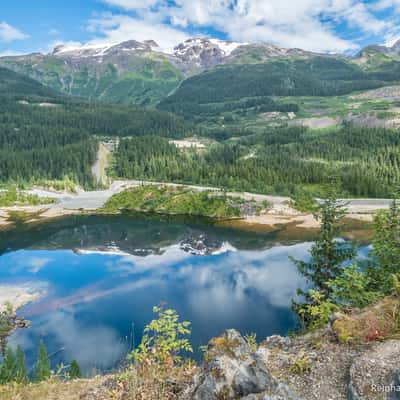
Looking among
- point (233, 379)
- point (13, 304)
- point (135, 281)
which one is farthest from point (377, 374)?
point (13, 304)

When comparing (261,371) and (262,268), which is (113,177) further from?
(261,371)

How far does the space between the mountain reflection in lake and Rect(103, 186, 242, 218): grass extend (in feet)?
46.9

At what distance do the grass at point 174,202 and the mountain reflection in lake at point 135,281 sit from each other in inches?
563

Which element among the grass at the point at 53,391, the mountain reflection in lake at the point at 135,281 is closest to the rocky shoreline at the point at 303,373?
the grass at the point at 53,391

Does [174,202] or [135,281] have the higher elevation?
[174,202]

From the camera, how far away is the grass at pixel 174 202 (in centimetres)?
10812

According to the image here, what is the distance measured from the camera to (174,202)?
116m

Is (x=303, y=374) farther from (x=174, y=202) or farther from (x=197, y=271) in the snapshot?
(x=174, y=202)

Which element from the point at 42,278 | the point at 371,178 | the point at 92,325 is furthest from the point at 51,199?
the point at 371,178

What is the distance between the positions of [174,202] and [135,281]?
59.9 metres

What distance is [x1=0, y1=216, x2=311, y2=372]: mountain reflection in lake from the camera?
41562 millimetres

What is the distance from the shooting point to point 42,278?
203 ft

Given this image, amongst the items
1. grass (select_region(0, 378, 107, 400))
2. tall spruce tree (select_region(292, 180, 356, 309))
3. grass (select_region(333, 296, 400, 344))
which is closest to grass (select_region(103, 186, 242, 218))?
tall spruce tree (select_region(292, 180, 356, 309))

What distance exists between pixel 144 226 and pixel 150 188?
32125 mm
